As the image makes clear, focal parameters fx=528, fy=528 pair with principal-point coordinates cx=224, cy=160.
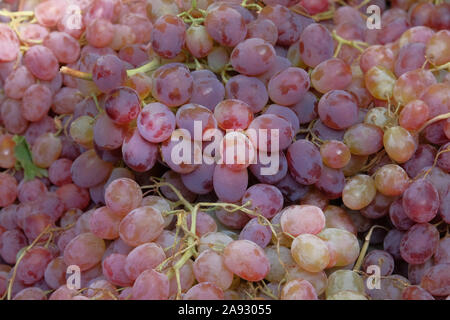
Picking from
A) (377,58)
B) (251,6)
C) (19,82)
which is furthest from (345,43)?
(19,82)

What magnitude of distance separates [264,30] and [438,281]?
1.55 feet

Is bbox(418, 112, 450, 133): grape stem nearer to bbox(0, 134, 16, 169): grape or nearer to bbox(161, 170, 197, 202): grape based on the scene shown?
bbox(161, 170, 197, 202): grape

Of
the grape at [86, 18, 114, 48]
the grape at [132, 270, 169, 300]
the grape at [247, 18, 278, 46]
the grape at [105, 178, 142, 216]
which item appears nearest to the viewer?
the grape at [132, 270, 169, 300]

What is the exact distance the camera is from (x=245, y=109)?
31.5 inches

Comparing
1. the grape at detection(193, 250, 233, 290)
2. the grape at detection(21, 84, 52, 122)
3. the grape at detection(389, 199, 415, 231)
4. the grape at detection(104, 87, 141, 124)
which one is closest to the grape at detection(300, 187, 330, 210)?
the grape at detection(389, 199, 415, 231)

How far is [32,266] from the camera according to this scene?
876mm

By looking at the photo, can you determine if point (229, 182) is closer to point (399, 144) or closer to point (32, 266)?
point (399, 144)

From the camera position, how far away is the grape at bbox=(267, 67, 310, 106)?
83cm

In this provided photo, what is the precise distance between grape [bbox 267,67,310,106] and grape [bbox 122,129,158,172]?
0.21 metres

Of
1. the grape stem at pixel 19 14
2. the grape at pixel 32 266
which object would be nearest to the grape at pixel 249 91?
the grape at pixel 32 266

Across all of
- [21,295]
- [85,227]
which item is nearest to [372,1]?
[85,227]

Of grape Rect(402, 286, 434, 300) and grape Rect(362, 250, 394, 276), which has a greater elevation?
grape Rect(402, 286, 434, 300)

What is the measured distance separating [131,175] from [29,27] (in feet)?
1.39

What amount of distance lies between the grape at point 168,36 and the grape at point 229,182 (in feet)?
0.69
